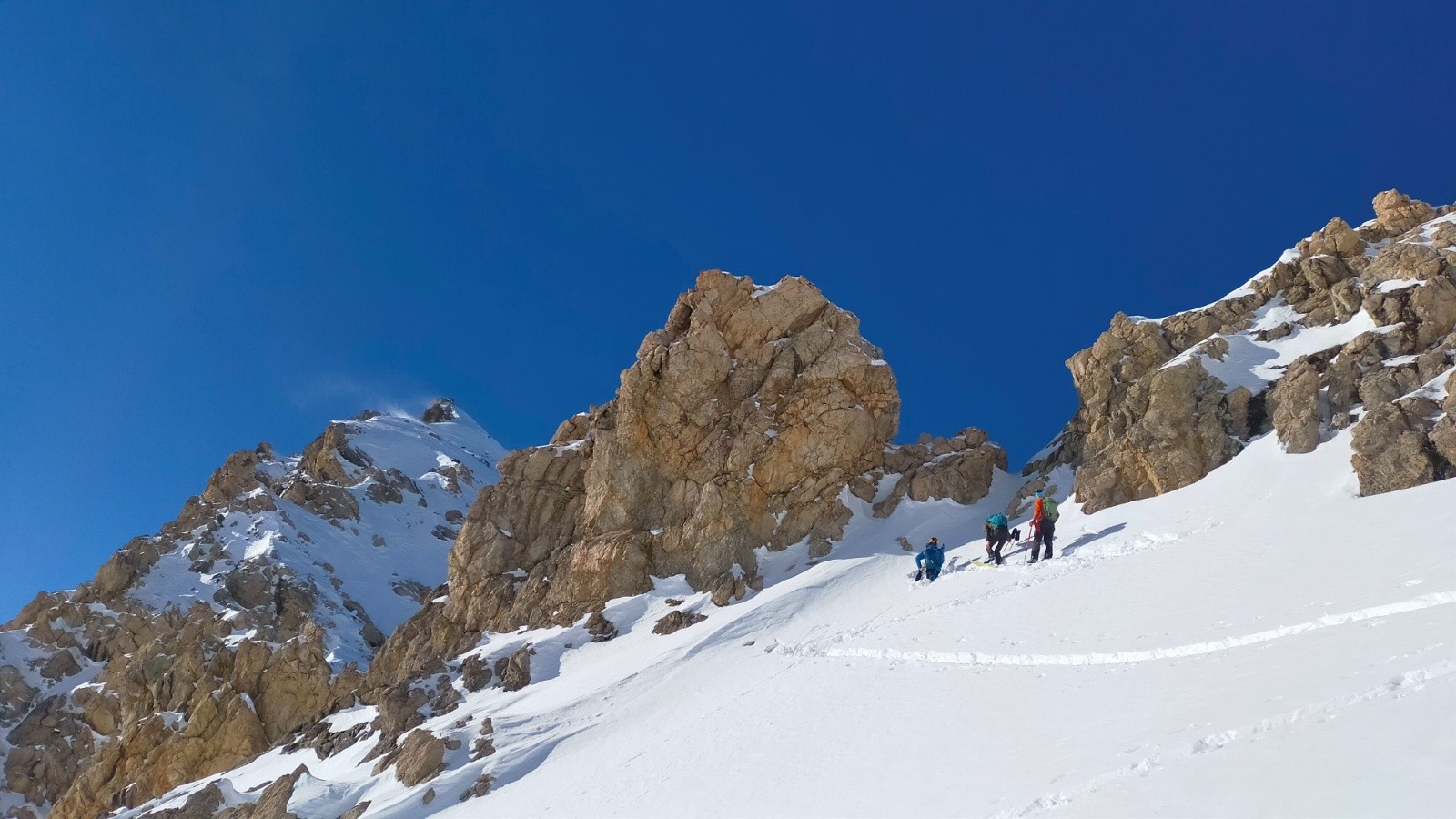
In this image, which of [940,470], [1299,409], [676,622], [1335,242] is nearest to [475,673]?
[676,622]

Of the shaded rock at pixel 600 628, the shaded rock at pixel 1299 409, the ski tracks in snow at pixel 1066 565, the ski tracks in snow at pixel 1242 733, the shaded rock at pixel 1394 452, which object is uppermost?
the shaded rock at pixel 1299 409

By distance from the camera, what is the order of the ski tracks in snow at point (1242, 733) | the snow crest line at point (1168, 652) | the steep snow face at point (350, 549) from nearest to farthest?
1. the ski tracks in snow at point (1242, 733)
2. the snow crest line at point (1168, 652)
3. the steep snow face at point (350, 549)

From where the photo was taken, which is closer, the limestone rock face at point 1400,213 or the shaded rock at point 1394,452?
the shaded rock at point 1394,452

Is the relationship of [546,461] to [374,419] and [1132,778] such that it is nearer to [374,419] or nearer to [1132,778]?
[1132,778]

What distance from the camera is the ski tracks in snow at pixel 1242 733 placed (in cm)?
1027

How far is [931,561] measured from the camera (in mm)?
32562

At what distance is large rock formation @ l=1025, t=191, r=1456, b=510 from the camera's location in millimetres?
29328

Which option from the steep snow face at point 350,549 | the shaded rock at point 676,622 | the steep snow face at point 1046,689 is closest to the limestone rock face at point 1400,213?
the steep snow face at point 1046,689

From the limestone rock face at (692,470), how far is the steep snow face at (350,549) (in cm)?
2005

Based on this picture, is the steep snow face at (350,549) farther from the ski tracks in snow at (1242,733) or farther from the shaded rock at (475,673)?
the ski tracks in snow at (1242,733)

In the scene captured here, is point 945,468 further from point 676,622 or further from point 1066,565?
point 1066,565

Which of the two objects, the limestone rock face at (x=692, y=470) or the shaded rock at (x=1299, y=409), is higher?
the limestone rock face at (x=692, y=470)

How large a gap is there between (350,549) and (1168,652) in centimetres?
8037

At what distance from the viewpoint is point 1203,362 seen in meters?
39.7
